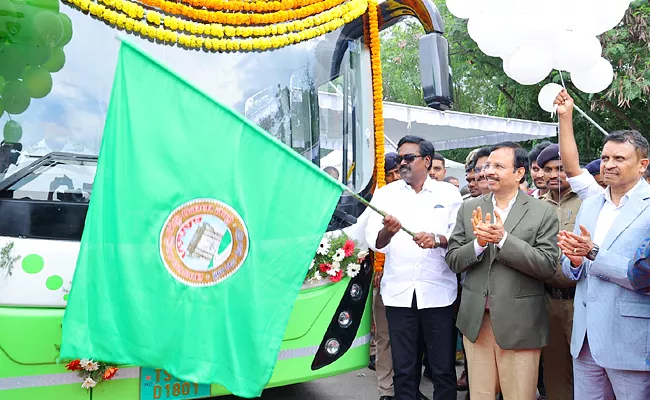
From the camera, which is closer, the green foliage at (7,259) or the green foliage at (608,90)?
the green foliage at (7,259)

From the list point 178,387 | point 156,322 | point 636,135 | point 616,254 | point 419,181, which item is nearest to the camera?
point 156,322

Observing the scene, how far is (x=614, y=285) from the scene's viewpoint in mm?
2961

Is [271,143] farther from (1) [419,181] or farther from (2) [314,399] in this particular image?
(2) [314,399]

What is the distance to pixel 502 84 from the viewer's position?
1349cm

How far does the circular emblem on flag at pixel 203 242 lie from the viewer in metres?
2.71

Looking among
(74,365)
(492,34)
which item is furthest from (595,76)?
(74,365)

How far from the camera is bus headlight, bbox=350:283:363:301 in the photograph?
3971 mm

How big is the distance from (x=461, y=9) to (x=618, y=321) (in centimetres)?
223

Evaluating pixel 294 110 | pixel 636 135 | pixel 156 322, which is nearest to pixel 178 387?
pixel 156 322

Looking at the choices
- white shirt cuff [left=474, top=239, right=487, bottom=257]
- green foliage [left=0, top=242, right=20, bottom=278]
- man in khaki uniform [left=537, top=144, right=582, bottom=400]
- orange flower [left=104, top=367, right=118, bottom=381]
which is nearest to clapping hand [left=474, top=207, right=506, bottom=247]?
white shirt cuff [left=474, top=239, right=487, bottom=257]

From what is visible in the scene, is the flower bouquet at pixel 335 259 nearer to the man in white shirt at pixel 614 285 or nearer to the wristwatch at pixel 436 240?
the wristwatch at pixel 436 240

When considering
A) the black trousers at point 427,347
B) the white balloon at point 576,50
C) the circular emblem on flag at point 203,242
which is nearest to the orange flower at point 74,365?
the circular emblem on flag at point 203,242

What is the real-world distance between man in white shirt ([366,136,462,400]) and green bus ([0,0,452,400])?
0.23 metres

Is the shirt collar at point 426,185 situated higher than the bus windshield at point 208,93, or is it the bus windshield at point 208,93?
the bus windshield at point 208,93
